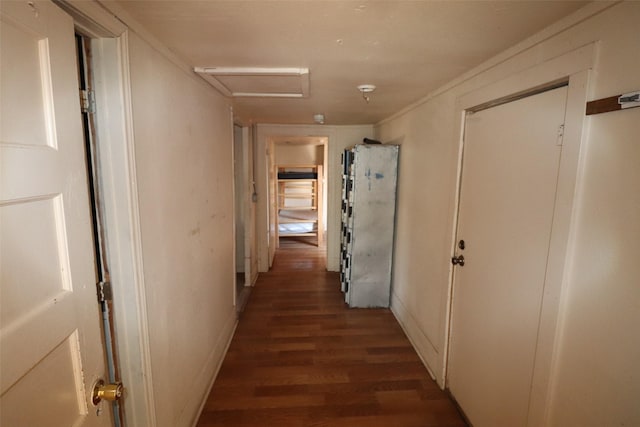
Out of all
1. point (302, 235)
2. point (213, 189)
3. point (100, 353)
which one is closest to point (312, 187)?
point (302, 235)

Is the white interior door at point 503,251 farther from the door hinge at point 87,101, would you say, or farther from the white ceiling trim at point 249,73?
the door hinge at point 87,101

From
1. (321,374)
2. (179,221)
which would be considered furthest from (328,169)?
(179,221)

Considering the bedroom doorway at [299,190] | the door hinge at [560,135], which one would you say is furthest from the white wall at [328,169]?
the door hinge at [560,135]

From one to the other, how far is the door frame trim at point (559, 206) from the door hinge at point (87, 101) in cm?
176

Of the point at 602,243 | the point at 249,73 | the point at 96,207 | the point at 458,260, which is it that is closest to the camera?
the point at 602,243

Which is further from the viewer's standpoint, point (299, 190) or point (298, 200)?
point (298, 200)

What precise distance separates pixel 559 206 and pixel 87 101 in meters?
1.79

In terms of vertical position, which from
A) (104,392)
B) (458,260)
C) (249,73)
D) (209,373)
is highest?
(249,73)

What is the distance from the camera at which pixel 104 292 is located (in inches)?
45.4

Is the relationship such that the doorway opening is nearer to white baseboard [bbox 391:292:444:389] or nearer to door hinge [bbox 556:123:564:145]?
door hinge [bbox 556:123:564:145]

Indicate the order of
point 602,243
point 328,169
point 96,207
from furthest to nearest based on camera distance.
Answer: point 328,169, point 96,207, point 602,243

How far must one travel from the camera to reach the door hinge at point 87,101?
101 centimetres

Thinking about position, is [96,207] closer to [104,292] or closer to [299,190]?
[104,292]

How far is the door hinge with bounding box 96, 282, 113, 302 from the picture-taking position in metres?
1.14
